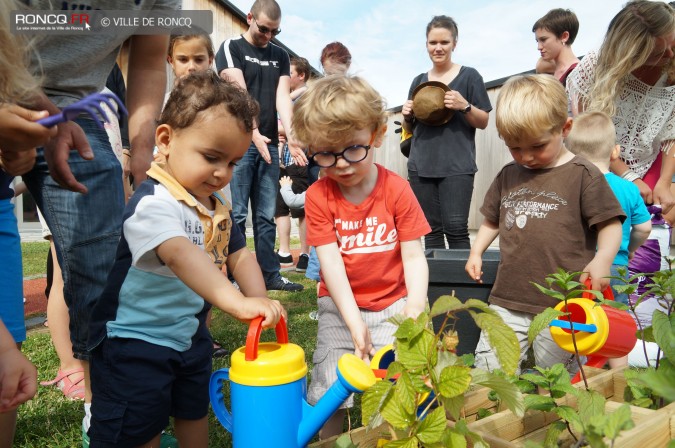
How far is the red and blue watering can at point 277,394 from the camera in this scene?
3.05 feet

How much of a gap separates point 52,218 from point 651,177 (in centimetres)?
317

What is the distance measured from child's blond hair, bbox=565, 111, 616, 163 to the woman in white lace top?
16 centimetres

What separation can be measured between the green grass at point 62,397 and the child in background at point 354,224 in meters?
0.46

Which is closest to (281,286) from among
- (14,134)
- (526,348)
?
(526,348)

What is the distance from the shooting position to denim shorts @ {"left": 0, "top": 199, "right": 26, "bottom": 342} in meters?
1.64

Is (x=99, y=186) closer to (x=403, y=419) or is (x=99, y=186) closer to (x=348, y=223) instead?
(x=348, y=223)

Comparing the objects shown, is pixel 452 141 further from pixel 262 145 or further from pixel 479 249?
pixel 262 145

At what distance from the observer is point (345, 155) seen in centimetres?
182

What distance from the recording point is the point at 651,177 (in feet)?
10.4

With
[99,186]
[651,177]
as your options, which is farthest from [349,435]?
[651,177]

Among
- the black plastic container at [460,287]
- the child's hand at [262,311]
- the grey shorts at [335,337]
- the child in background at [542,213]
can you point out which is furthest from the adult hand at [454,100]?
the child's hand at [262,311]

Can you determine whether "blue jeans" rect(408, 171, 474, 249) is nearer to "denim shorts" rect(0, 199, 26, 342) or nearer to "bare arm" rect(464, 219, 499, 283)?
"bare arm" rect(464, 219, 499, 283)

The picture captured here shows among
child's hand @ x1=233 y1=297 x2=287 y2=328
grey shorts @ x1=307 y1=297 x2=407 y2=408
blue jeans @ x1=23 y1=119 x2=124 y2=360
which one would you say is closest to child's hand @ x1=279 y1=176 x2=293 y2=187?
grey shorts @ x1=307 y1=297 x2=407 y2=408

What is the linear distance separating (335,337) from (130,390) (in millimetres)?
742
